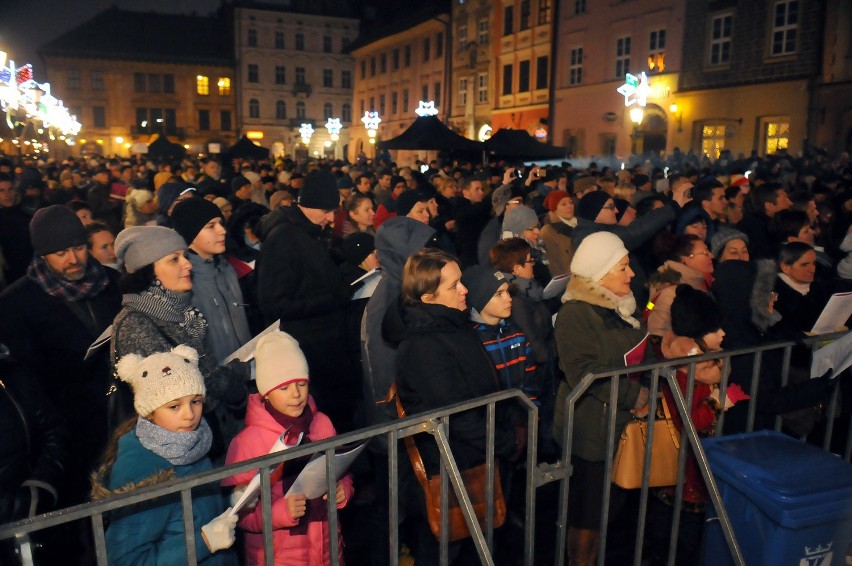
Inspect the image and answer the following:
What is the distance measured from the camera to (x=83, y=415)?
3.82 metres

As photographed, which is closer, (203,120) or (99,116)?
(99,116)

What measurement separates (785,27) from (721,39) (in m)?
2.65

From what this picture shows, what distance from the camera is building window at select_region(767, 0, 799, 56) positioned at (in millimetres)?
21594

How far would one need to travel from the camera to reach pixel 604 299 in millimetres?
3551

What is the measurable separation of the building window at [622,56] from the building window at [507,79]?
8.10m

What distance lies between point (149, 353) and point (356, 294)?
203 centimetres

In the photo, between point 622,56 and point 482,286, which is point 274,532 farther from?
point 622,56

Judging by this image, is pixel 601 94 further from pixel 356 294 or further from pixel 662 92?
pixel 356 294

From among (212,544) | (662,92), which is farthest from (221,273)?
(662,92)

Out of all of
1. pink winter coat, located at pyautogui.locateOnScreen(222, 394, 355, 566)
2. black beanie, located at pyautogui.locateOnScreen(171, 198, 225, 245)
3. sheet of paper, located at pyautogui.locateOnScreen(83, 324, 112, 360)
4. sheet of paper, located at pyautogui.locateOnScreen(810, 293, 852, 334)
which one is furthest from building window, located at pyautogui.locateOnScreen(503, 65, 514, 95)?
pink winter coat, located at pyautogui.locateOnScreen(222, 394, 355, 566)

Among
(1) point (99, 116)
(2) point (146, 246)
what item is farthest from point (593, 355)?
(1) point (99, 116)

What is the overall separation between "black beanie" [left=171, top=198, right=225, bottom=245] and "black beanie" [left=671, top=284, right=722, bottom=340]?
2743 mm

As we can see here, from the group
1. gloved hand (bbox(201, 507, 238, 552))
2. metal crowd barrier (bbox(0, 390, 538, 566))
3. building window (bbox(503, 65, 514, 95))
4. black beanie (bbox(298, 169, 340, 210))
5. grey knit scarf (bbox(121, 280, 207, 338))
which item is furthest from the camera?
building window (bbox(503, 65, 514, 95))

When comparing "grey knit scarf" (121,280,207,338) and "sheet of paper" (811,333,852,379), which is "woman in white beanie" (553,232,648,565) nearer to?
"sheet of paper" (811,333,852,379)
